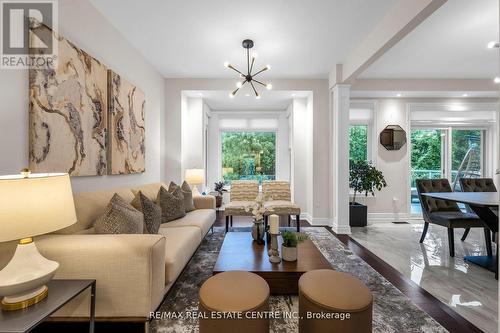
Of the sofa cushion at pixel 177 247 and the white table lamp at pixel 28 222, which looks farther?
the sofa cushion at pixel 177 247

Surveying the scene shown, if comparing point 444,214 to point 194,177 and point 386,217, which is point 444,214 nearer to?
point 386,217

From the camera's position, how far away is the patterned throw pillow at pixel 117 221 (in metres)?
1.78

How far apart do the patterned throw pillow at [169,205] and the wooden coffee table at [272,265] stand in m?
0.99

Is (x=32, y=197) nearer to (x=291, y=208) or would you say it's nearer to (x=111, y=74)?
(x=111, y=74)

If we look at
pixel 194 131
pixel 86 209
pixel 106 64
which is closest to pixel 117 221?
pixel 86 209

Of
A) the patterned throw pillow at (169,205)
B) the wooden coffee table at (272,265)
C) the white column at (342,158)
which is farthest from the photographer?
the white column at (342,158)

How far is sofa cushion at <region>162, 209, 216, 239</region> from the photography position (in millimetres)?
2811

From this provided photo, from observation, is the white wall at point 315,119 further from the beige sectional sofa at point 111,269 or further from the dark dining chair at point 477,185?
the beige sectional sofa at point 111,269

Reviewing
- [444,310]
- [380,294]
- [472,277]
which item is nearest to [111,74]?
[380,294]

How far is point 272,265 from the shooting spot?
6.66 ft

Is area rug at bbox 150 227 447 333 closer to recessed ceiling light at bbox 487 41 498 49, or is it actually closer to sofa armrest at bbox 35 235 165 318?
sofa armrest at bbox 35 235 165 318

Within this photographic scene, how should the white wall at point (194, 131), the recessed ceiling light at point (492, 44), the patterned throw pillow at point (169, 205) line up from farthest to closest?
the white wall at point (194, 131) → the recessed ceiling light at point (492, 44) → the patterned throw pillow at point (169, 205)

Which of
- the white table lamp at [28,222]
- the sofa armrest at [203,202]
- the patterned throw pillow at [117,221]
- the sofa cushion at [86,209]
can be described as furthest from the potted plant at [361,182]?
the white table lamp at [28,222]

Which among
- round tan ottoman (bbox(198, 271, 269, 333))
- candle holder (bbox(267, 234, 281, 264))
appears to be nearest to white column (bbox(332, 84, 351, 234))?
candle holder (bbox(267, 234, 281, 264))
